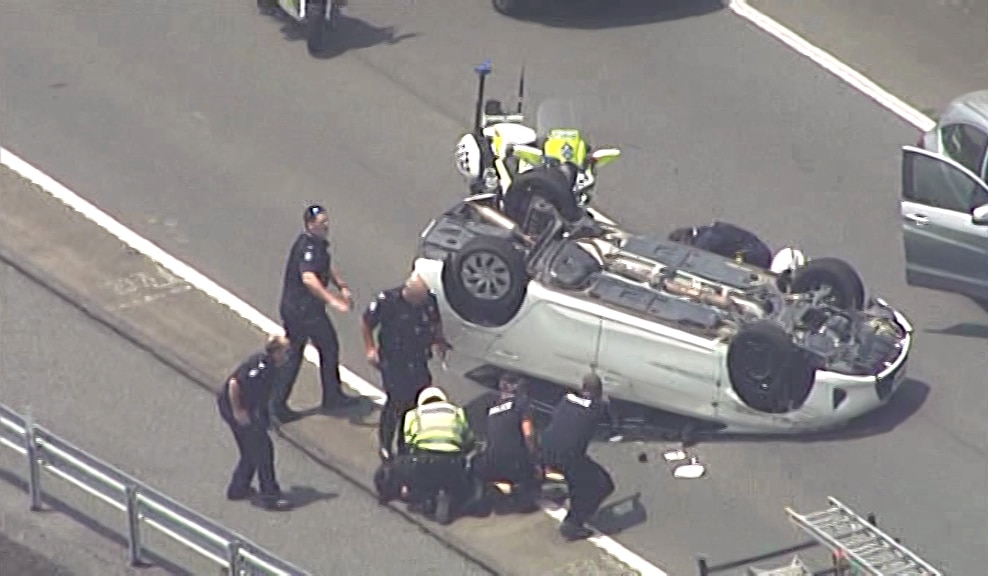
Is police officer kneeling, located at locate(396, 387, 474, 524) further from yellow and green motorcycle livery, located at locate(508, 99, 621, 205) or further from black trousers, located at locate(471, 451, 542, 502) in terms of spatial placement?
yellow and green motorcycle livery, located at locate(508, 99, 621, 205)

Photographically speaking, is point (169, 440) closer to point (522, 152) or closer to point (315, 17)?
point (522, 152)

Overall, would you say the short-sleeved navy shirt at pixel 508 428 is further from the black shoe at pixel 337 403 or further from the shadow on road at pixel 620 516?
the black shoe at pixel 337 403

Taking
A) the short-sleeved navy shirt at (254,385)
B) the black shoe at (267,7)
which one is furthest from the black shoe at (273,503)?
the black shoe at (267,7)

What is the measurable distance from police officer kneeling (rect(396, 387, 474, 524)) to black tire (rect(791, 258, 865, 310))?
2.96 meters

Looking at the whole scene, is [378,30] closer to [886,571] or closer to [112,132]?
[112,132]

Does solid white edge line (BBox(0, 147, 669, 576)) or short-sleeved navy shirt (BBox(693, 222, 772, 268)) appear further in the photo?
short-sleeved navy shirt (BBox(693, 222, 772, 268))

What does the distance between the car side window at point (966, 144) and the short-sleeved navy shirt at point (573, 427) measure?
4585 millimetres

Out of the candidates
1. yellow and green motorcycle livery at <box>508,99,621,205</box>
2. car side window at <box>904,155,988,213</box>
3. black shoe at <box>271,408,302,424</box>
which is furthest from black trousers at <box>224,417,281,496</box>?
car side window at <box>904,155,988,213</box>

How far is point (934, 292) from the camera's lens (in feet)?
68.8

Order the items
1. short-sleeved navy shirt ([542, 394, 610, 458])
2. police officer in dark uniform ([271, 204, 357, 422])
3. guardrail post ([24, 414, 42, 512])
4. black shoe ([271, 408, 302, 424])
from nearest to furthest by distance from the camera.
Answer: guardrail post ([24, 414, 42, 512]), short-sleeved navy shirt ([542, 394, 610, 458]), police officer in dark uniform ([271, 204, 357, 422]), black shoe ([271, 408, 302, 424])

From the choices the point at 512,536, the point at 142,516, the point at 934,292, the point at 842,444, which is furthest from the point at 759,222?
the point at 142,516

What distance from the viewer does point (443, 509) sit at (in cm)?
1789

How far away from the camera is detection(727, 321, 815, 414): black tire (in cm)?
1834

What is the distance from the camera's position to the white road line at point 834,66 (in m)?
23.8
